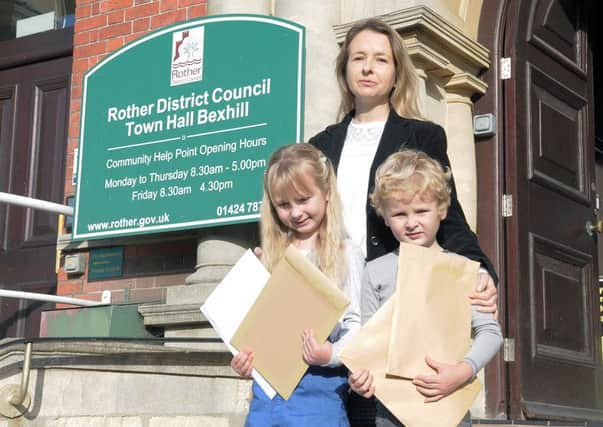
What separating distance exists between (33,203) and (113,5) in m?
1.44

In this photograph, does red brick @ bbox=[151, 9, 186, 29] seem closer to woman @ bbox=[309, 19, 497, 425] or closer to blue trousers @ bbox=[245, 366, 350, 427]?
woman @ bbox=[309, 19, 497, 425]

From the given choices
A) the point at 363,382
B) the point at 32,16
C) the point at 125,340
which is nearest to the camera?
the point at 363,382

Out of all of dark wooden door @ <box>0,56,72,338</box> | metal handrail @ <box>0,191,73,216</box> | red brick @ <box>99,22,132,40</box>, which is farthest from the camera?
dark wooden door @ <box>0,56,72,338</box>

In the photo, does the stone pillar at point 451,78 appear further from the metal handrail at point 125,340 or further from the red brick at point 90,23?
the red brick at point 90,23

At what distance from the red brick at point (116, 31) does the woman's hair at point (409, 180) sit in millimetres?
4241

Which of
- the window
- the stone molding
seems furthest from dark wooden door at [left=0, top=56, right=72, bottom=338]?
the stone molding

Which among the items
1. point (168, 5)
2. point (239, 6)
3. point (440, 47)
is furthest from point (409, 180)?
point (168, 5)

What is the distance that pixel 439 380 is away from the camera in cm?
245

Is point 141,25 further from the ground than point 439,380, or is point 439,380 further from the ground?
point 141,25

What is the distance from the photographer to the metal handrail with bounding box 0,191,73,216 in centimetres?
595

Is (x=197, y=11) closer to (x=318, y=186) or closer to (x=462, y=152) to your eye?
(x=462, y=152)

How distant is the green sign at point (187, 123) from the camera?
5434 millimetres

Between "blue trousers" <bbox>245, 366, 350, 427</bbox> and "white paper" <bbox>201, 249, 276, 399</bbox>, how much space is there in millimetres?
73

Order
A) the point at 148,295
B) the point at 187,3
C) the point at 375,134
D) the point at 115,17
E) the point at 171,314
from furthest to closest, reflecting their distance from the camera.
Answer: the point at 115,17, the point at 187,3, the point at 148,295, the point at 171,314, the point at 375,134
